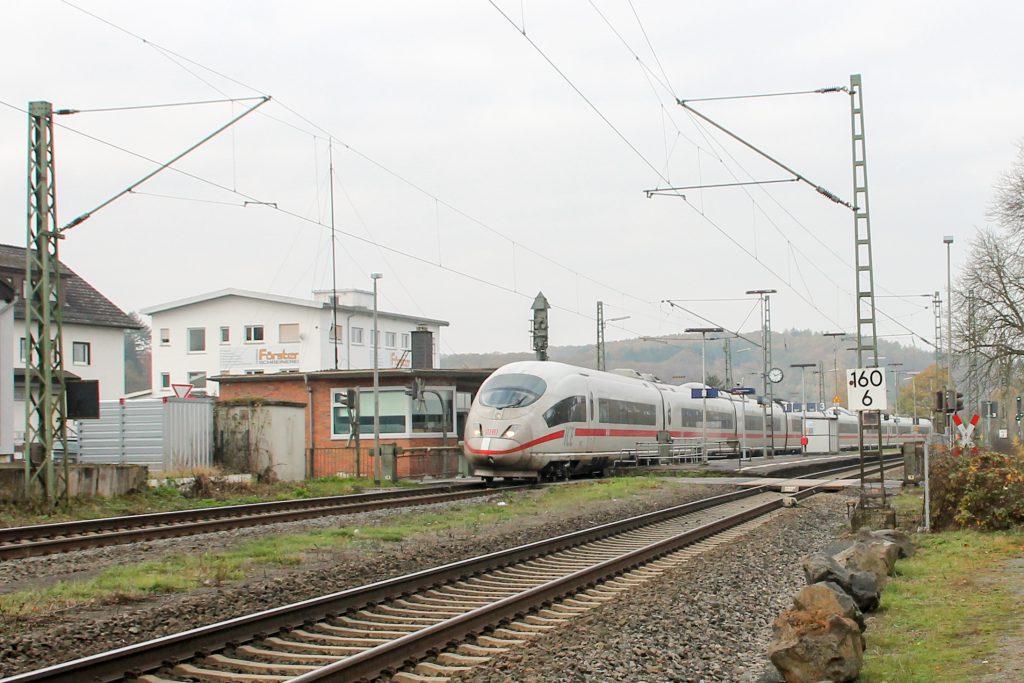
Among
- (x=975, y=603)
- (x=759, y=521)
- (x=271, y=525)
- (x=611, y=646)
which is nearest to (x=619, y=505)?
(x=759, y=521)

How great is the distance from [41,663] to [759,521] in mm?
15723

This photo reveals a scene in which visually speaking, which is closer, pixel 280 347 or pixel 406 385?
pixel 406 385

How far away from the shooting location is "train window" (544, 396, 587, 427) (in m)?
32.7

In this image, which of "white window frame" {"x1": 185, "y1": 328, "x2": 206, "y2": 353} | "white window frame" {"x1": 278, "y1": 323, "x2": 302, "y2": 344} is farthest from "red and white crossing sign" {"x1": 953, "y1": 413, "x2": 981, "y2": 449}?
"white window frame" {"x1": 185, "y1": 328, "x2": 206, "y2": 353}

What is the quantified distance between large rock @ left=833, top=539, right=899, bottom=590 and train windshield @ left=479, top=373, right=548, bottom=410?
17862 mm

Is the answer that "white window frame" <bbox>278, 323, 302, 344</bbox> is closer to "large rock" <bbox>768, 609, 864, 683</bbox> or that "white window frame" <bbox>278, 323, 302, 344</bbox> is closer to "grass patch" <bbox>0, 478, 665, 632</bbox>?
"grass patch" <bbox>0, 478, 665, 632</bbox>

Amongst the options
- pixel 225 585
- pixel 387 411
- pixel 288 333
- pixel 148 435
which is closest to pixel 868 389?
pixel 225 585

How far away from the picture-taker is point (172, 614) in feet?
33.8

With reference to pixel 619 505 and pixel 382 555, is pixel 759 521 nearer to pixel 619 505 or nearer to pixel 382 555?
pixel 619 505

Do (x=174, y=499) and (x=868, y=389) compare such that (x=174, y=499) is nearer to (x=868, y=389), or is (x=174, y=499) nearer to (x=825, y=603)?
(x=868, y=389)

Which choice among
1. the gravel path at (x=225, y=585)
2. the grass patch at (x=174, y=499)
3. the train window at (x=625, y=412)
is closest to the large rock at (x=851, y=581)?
the gravel path at (x=225, y=585)

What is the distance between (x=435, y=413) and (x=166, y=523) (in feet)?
75.2

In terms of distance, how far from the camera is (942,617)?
10.9 meters

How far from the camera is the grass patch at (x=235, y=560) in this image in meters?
11.1
